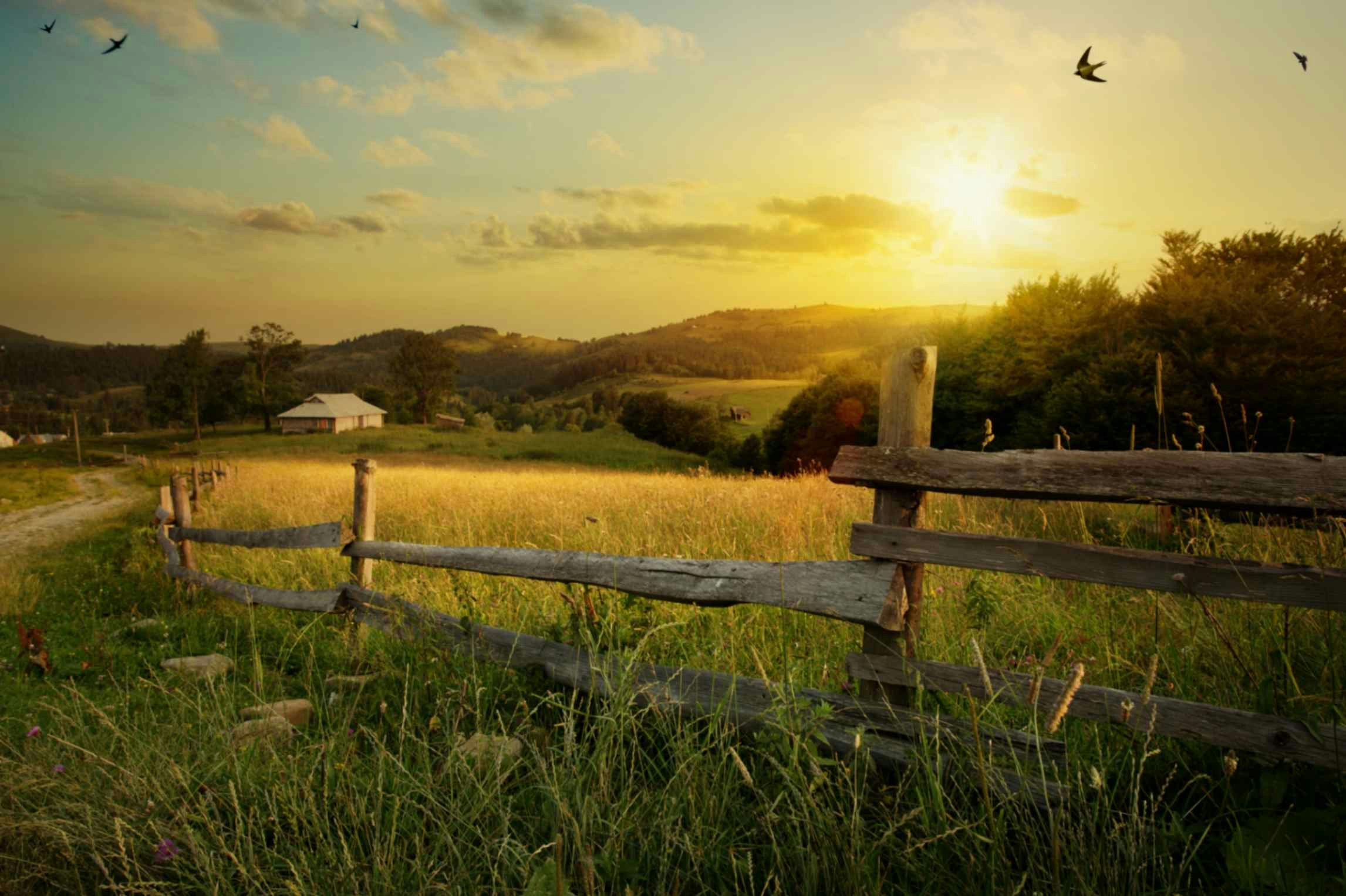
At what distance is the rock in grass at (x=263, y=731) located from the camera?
3.19 metres

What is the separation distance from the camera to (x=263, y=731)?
3279 millimetres

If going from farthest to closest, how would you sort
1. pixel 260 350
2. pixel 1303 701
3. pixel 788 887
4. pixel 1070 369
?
1. pixel 260 350
2. pixel 1070 369
3. pixel 1303 701
4. pixel 788 887

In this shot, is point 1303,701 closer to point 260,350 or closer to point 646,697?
point 646,697

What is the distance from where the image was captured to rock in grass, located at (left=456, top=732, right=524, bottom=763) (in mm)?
2922

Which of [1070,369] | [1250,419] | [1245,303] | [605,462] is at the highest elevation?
[1245,303]

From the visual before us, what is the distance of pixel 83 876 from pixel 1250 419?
21.4m

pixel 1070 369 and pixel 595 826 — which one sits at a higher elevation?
pixel 1070 369

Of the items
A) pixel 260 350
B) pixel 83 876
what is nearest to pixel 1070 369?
pixel 83 876

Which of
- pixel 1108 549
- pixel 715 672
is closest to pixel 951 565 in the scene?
pixel 1108 549

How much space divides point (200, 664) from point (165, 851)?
3.36 meters

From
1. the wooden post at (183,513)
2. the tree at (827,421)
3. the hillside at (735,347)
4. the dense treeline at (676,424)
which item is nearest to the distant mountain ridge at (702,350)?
the hillside at (735,347)

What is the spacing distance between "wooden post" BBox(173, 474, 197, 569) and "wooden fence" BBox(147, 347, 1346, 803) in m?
6.42

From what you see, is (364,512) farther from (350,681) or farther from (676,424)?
(676,424)

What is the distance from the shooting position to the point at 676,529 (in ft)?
29.2
